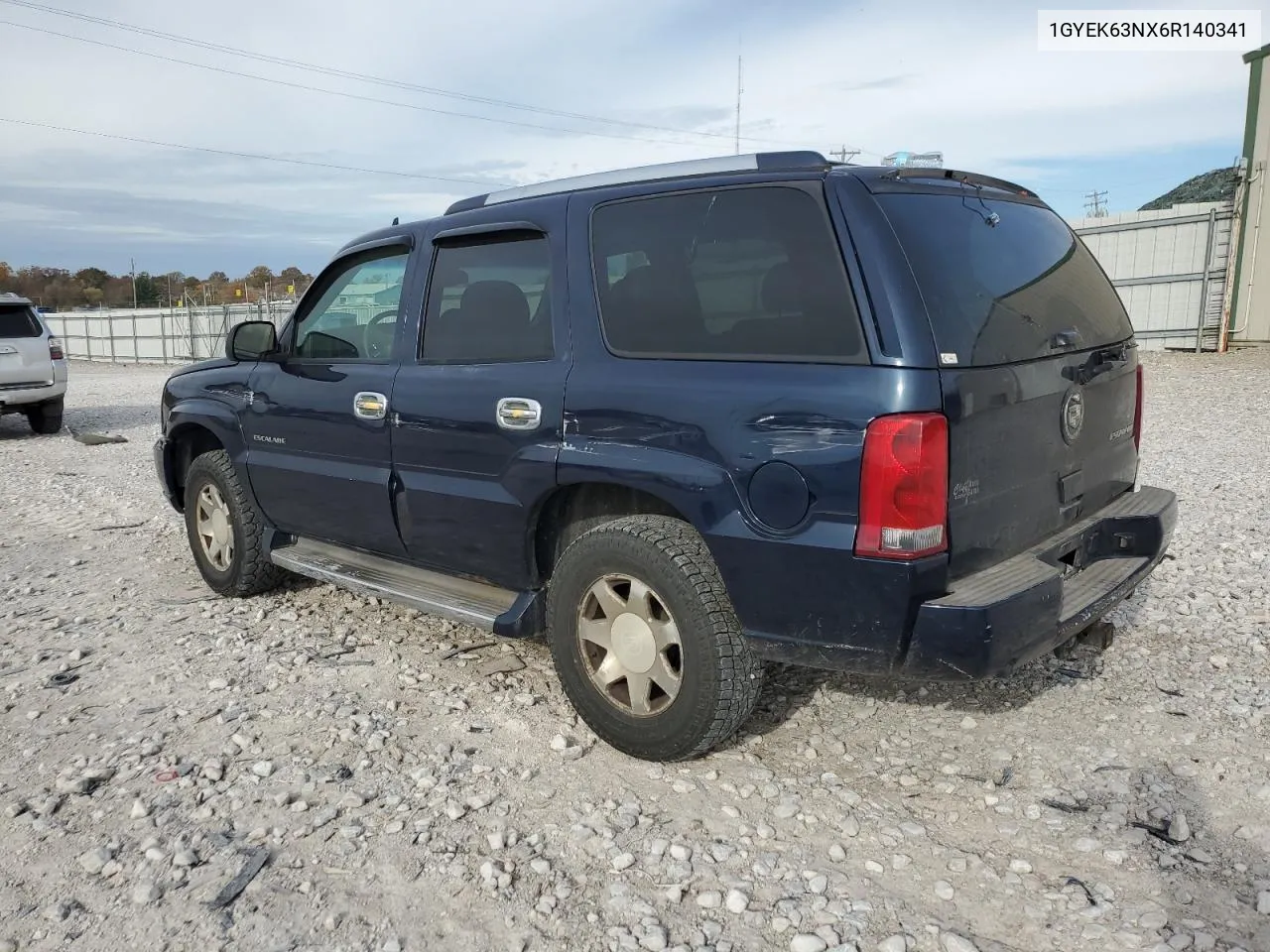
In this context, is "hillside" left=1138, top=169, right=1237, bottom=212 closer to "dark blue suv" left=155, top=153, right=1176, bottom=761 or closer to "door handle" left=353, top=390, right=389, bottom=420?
"dark blue suv" left=155, top=153, right=1176, bottom=761

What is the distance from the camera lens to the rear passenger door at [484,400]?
3.38 metres

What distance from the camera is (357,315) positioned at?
4.32m

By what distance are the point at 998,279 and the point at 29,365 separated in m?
12.3

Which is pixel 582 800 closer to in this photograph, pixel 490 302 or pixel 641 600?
pixel 641 600

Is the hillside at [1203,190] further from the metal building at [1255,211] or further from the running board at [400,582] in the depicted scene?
the running board at [400,582]

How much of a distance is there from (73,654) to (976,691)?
12.8ft

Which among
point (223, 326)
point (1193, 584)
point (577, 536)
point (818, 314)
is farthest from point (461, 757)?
point (223, 326)

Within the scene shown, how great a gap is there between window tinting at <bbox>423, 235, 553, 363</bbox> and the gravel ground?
136cm

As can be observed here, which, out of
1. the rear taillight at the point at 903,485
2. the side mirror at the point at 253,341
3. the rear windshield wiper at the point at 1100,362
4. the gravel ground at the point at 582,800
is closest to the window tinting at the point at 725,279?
the rear taillight at the point at 903,485

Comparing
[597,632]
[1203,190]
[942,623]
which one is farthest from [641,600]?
[1203,190]

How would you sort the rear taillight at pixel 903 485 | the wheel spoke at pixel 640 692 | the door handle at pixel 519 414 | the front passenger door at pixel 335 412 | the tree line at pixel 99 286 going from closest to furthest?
the rear taillight at pixel 903 485 < the wheel spoke at pixel 640 692 < the door handle at pixel 519 414 < the front passenger door at pixel 335 412 < the tree line at pixel 99 286

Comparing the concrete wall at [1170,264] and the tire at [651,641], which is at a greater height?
the concrete wall at [1170,264]

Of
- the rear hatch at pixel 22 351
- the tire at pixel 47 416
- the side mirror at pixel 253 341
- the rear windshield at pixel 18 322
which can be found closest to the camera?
the side mirror at pixel 253 341

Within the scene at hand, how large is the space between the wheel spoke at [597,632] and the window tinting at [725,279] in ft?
2.98
